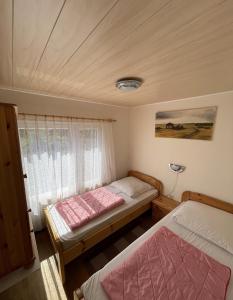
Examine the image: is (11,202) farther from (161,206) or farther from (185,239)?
(161,206)

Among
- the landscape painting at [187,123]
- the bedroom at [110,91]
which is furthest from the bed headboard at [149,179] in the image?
the landscape painting at [187,123]

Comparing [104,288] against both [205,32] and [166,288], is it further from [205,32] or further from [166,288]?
[205,32]

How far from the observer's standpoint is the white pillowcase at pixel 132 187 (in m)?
2.65

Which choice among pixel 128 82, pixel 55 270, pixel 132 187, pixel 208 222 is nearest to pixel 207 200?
pixel 208 222

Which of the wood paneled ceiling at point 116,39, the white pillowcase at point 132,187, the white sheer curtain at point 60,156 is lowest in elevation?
the white pillowcase at point 132,187

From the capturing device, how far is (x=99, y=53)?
960 millimetres

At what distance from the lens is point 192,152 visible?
2314 millimetres

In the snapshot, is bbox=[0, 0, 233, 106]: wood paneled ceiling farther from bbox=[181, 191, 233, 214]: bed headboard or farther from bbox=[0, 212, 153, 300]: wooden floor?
bbox=[0, 212, 153, 300]: wooden floor

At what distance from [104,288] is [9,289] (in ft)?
4.22

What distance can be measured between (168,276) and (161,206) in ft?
4.38

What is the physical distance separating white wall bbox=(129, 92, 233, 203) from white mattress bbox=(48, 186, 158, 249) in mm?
570

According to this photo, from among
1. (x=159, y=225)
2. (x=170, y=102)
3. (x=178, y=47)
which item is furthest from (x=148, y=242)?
(x=170, y=102)

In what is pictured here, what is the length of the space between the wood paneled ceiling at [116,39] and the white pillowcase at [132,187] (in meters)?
1.95

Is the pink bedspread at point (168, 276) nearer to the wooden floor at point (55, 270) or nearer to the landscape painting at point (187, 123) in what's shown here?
the wooden floor at point (55, 270)
